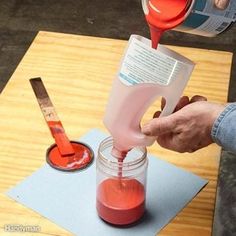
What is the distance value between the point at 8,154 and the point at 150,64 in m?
0.35

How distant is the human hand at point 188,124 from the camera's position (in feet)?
2.48

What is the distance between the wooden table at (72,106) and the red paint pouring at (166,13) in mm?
303

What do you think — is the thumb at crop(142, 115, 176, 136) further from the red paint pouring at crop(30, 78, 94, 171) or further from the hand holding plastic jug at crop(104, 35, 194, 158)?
the red paint pouring at crop(30, 78, 94, 171)

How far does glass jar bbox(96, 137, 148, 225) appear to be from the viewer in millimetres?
776

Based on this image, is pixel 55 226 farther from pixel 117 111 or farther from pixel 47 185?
pixel 117 111

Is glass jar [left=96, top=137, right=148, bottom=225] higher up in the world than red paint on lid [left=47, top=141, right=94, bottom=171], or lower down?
higher up

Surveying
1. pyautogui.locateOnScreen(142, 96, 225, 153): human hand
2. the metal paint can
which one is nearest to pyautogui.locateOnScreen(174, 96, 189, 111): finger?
pyautogui.locateOnScreen(142, 96, 225, 153): human hand

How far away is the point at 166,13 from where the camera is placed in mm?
708

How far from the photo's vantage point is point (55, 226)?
79 cm

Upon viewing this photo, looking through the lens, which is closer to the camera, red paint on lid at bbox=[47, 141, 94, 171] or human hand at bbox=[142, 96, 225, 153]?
human hand at bbox=[142, 96, 225, 153]

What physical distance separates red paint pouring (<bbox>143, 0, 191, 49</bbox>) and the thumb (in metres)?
0.13

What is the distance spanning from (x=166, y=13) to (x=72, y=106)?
0.40m

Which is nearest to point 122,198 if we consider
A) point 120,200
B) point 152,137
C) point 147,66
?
point 120,200

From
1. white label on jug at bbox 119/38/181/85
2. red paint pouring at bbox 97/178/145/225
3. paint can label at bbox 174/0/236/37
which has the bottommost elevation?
red paint pouring at bbox 97/178/145/225
